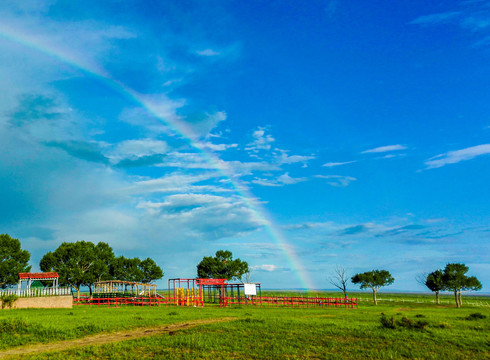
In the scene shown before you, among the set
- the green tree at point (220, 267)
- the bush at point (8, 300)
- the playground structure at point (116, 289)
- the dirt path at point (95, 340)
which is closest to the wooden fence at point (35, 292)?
the bush at point (8, 300)

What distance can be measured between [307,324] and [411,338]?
18.0 ft

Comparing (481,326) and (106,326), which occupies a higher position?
(106,326)

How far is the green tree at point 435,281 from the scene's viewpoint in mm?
65369

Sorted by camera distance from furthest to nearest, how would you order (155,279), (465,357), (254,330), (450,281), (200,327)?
(155,279) → (450,281) → (200,327) → (254,330) → (465,357)

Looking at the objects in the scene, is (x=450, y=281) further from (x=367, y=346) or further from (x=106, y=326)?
(x=106, y=326)

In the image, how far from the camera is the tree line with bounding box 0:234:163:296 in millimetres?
57031

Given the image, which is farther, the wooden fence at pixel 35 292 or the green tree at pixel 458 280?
the green tree at pixel 458 280

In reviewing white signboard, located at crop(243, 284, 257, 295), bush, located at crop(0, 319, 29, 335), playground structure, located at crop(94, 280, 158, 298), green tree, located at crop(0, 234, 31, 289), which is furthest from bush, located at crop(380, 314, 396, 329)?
green tree, located at crop(0, 234, 31, 289)

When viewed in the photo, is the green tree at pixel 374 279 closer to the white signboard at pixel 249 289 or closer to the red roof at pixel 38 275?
the white signboard at pixel 249 289

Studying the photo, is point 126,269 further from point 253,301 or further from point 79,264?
point 253,301

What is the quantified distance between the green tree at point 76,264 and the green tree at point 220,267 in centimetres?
1990

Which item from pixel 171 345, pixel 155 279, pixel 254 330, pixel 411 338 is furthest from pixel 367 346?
pixel 155 279

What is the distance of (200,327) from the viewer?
62.4 feet

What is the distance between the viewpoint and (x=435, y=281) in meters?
67.3
